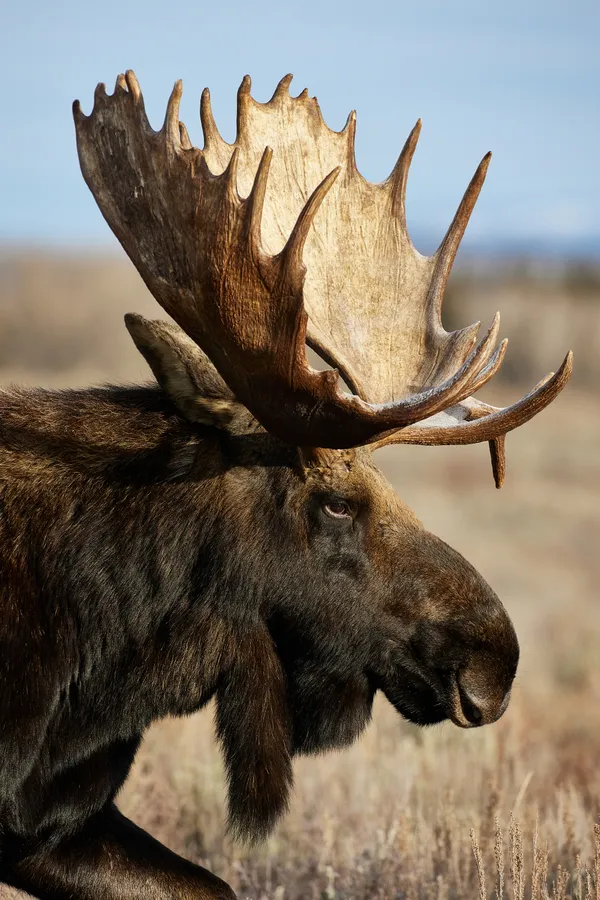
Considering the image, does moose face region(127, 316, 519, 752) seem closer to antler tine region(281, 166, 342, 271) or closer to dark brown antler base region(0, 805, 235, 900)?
antler tine region(281, 166, 342, 271)

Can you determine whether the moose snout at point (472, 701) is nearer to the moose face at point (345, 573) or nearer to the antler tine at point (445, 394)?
the moose face at point (345, 573)

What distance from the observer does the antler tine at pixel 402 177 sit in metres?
5.02

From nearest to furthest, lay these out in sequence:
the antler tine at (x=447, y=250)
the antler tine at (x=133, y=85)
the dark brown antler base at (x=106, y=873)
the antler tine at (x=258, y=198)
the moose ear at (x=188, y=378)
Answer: the antler tine at (x=258, y=198) < the antler tine at (x=133, y=85) < the moose ear at (x=188, y=378) < the dark brown antler base at (x=106, y=873) < the antler tine at (x=447, y=250)

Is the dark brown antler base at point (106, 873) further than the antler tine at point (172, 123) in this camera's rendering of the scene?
Yes

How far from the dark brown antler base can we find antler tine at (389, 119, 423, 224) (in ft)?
7.98

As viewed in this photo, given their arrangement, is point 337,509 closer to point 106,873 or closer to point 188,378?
point 188,378

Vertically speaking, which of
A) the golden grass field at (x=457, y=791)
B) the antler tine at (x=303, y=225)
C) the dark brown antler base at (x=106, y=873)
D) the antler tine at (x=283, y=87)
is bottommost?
the golden grass field at (x=457, y=791)

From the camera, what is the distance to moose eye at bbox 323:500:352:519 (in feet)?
13.0

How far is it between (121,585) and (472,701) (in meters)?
1.08

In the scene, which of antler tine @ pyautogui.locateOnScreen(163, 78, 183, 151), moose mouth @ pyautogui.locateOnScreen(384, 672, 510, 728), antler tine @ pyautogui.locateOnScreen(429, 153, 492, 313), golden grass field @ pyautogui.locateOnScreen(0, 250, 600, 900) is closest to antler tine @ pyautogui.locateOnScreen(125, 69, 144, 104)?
antler tine @ pyautogui.locateOnScreen(163, 78, 183, 151)

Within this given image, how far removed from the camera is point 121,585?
3914mm

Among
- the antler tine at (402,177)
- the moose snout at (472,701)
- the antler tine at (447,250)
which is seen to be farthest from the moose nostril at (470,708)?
the antler tine at (402,177)

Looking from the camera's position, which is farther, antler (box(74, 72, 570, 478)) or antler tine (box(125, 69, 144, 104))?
antler tine (box(125, 69, 144, 104))

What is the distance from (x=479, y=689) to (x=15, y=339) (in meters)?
23.4
